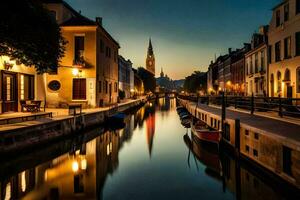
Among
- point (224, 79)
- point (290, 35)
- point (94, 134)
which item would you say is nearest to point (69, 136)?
point (94, 134)

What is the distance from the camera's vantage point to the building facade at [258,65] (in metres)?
36.6

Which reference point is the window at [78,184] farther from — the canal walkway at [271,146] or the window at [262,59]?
the window at [262,59]

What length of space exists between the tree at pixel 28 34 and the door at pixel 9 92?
267 cm

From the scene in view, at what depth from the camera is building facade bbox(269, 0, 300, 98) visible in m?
26.7

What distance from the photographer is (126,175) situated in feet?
48.0

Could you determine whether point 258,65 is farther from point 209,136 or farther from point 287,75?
point 209,136

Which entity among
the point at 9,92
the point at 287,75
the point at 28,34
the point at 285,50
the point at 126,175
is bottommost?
the point at 126,175

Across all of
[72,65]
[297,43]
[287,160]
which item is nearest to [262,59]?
[297,43]

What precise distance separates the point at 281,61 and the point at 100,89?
2165 cm

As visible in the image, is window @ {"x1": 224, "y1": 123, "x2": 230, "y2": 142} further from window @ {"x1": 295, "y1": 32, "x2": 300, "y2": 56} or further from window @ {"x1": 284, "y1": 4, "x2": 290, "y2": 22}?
window @ {"x1": 284, "y1": 4, "x2": 290, "y2": 22}

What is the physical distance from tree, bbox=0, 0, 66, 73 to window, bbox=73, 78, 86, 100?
11.7m

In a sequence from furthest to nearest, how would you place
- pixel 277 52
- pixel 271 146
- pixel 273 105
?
pixel 277 52, pixel 273 105, pixel 271 146

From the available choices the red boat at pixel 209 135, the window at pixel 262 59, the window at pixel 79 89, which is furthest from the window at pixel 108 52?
the red boat at pixel 209 135

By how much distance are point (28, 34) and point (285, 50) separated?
23817mm
